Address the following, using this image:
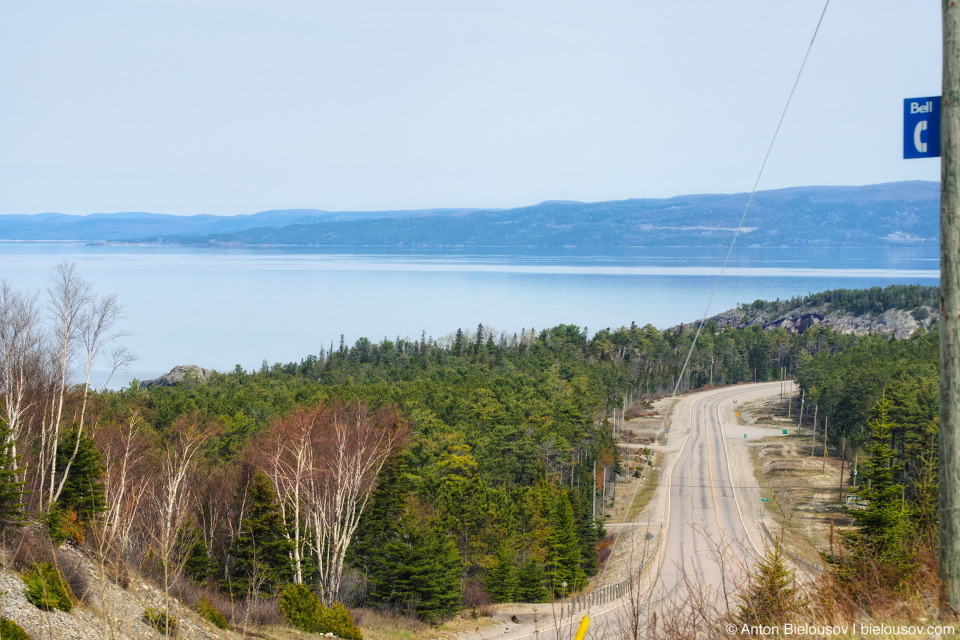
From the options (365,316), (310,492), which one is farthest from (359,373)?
(365,316)

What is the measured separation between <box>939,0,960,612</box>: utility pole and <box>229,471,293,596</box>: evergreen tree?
2119 centimetres

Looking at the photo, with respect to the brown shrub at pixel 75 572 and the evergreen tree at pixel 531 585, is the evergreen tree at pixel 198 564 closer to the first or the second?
the brown shrub at pixel 75 572

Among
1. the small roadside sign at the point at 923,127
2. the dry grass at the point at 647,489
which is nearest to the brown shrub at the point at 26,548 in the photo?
the small roadside sign at the point at 923,127

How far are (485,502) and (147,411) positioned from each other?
76.3 feet

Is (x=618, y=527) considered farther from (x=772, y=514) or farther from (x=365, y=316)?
(x=365, y=316)

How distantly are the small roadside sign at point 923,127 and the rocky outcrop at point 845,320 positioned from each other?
358ft

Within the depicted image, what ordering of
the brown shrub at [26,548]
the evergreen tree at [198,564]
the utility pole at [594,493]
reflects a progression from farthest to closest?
the utility pole at [594,493], the evergreen tree at [198,564], the brown shrub at [26,548]

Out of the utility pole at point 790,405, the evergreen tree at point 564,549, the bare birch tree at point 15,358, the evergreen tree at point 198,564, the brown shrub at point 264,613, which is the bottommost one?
the utility pole at point 790,405

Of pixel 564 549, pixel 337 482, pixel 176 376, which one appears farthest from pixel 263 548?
pixel 176 376

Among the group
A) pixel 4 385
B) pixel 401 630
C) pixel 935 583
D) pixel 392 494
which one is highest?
pixel 935 583

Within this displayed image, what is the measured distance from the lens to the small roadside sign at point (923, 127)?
207 inches

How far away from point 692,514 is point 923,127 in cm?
3854

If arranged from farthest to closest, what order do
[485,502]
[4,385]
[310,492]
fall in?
[485,502] → [4,385] → [310,492]

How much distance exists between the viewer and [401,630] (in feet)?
75.9
